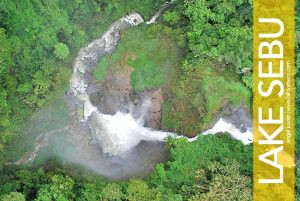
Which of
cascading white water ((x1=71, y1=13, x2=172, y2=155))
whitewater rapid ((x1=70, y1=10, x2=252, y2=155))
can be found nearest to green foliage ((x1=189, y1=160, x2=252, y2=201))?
whitewater rapid ((x1=70, y1=10, x2=252, y2=155))

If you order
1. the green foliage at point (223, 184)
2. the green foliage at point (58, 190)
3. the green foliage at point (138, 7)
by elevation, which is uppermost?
the green foliage at point (138, 7)

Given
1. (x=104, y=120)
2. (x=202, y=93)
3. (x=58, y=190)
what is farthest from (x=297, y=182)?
(x=58, y=190)

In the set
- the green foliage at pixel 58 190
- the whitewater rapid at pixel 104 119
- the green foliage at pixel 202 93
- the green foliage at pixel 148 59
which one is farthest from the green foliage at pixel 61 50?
the green foliage at pixel 58 190

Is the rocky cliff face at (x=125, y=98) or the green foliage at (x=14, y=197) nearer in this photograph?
the green foliage at (x=14, y=197)

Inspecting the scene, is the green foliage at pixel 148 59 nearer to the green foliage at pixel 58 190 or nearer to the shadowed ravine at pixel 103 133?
the shadowed ravine at pixel 103 133

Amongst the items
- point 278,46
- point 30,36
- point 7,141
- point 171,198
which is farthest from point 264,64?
point 7,141

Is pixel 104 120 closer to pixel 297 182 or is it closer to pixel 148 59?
pixel 148 59

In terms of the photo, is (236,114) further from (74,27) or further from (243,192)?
(74,27)
